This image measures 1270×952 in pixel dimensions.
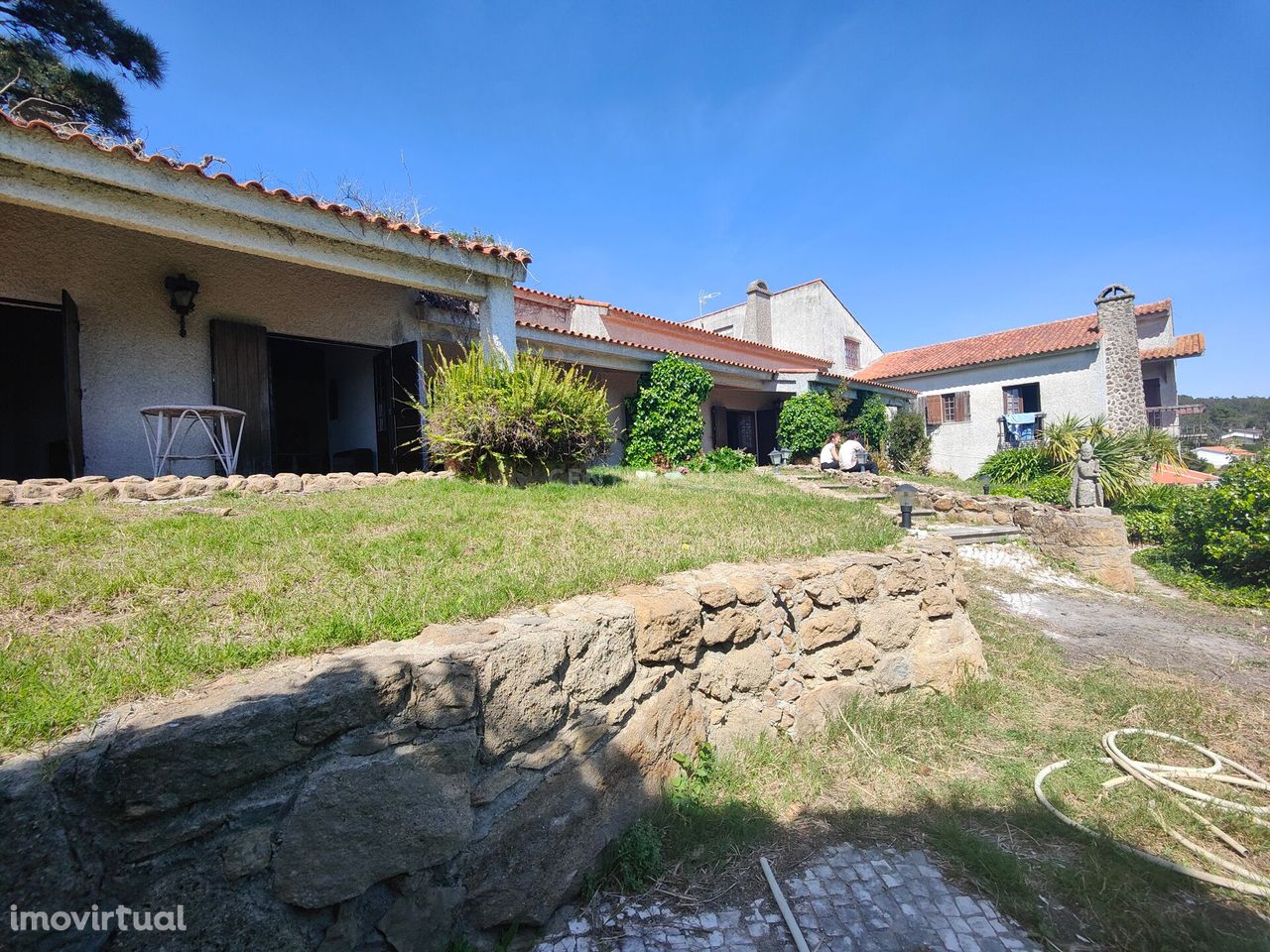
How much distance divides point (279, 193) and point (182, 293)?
5.53 feet

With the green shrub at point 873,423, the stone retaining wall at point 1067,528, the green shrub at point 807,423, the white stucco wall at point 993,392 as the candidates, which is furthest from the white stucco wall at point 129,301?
the white stucco wall at point 993,392

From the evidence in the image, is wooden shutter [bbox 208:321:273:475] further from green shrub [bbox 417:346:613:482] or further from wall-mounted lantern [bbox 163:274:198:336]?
green shrub [bbox 417:346:613:482]

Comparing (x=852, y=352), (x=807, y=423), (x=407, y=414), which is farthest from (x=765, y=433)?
(x=407, y=414)

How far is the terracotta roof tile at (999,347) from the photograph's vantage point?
1755 centimetres

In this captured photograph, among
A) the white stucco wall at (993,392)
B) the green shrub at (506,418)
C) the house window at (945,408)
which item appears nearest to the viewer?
the green shrub at (506,418)

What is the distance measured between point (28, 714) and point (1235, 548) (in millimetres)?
11005

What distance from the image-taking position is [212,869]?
5.26ft

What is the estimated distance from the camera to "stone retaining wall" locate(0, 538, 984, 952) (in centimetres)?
148

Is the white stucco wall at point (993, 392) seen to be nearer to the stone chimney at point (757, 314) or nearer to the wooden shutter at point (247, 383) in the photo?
the stone chimney at point (757, 314)

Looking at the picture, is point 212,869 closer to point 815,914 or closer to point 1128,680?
point 815,914

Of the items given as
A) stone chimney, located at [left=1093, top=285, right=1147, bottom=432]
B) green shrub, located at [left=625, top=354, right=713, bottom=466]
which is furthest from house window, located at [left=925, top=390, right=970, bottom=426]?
green shrub, located at [left=625, top=354, right=713, bottom=466]

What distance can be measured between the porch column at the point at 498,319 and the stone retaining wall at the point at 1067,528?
27.4 ft

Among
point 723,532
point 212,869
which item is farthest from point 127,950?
point 723,532

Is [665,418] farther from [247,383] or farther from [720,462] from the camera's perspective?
[247,383]
